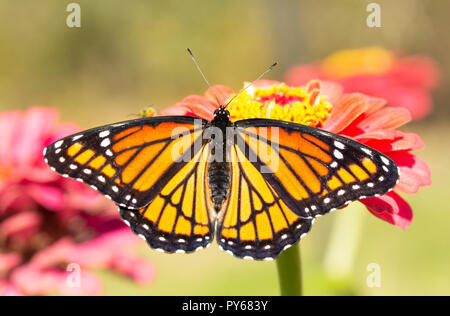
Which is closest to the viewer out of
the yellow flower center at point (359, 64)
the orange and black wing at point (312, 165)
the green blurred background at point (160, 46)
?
the orange and black wing at point (312, 165)

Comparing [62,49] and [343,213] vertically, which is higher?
[62,49]

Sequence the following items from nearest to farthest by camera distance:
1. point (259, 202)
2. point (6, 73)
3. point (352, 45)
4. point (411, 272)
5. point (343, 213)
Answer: point (259, 202) < point (343, 213) < point (411, 272) < point (352, 45) < point (6, 73)

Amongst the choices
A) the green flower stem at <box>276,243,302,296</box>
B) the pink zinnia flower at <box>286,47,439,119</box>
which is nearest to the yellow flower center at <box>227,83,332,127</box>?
the green flower stem at <box>276,243,302,296</box>

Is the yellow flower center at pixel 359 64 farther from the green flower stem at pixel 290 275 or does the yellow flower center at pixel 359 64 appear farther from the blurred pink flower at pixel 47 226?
the green flower stem at pixel 290 275

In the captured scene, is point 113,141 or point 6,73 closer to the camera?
point 113,141

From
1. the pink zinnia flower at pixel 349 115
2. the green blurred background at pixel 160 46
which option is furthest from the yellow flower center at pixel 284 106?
the green blurred background at pixel 160 46

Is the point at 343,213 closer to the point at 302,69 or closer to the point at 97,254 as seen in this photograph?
the point at 97,254
